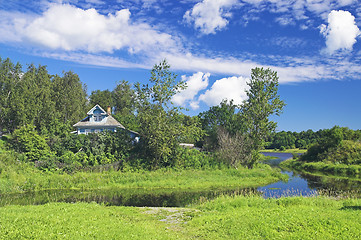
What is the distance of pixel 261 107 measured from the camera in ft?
144

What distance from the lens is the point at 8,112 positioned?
45562 mm

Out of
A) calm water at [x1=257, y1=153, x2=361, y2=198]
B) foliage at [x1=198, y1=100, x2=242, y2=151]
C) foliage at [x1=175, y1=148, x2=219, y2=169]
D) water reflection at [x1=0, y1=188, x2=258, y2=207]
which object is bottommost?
water reflection at [x1=0, y1=188, x2=258, y2=207]

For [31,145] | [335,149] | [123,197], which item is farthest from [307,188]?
[31,145]

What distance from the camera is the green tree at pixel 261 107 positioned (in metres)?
43.5

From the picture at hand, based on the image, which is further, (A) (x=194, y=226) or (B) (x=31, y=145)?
(B) (x=31, y=145)

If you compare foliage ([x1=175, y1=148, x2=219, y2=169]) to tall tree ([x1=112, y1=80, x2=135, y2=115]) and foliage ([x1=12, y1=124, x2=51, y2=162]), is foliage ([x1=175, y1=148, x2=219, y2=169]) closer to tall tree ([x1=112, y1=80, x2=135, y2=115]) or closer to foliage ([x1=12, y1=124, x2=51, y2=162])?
foliage ([x1=12, y1=124, x2=51, y2=162])

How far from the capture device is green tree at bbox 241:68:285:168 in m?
43.5

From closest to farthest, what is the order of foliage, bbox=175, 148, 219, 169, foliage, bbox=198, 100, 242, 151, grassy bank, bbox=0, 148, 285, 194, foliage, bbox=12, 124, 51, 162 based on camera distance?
1. grassy bank, bbox=0, 148, 285, 194
2. foliage, bbox=12, 124, 51, 162
3. foliage, bbox=175, 148, 219, 169
4. foliage, bbox=198, 100, 242, 151

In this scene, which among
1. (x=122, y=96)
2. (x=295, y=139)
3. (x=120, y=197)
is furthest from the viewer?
(x=295, y=139)

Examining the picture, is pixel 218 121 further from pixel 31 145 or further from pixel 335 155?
pixel 31 145

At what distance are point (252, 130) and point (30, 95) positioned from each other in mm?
38621

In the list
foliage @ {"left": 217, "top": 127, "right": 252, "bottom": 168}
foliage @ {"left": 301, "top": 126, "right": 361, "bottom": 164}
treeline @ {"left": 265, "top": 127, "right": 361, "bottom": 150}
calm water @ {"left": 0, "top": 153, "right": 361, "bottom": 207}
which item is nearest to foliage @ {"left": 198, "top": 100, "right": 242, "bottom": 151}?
foliage @ {"left": 217, "top": 127, "right": 252, "bottom": 168}

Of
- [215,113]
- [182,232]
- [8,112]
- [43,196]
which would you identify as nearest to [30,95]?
[8,112]

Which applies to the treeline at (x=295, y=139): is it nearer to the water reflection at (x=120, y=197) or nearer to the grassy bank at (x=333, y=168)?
the grassy bank at (x=333, y=168)
